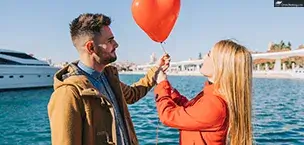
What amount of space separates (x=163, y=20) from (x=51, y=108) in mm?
1151

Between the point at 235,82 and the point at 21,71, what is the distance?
1174 inches

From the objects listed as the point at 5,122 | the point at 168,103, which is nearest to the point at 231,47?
the point at 168,103

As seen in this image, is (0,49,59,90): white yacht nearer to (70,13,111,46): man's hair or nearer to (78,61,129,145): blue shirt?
(78,61,129,145): blue shirt

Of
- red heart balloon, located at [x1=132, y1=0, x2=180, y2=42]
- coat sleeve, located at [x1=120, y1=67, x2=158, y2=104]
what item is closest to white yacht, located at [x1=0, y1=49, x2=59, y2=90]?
coat sleeve, located at [x1=120, y1=67, x2=158, y2=104]

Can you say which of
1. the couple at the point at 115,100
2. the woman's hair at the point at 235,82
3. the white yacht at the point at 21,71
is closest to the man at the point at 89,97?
the couple at the point at 115,100

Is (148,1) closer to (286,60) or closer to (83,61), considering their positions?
(83,61)

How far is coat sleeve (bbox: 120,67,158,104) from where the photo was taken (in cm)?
265

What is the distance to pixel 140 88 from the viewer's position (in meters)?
2.75

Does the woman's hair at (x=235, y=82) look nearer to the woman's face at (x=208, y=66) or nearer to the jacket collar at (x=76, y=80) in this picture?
the woman's face at (x=208, y=66)

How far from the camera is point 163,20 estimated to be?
8.30 ft

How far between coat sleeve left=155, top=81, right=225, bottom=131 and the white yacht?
28.0m

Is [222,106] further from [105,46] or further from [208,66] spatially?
[105,46]

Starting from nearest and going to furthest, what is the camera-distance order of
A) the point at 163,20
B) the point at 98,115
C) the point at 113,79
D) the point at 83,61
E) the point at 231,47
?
the point at 98,115
the point at 83,61
the point at 231,47
the point at 113,79
the point at 163,20

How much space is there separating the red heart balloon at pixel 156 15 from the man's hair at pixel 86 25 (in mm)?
594
